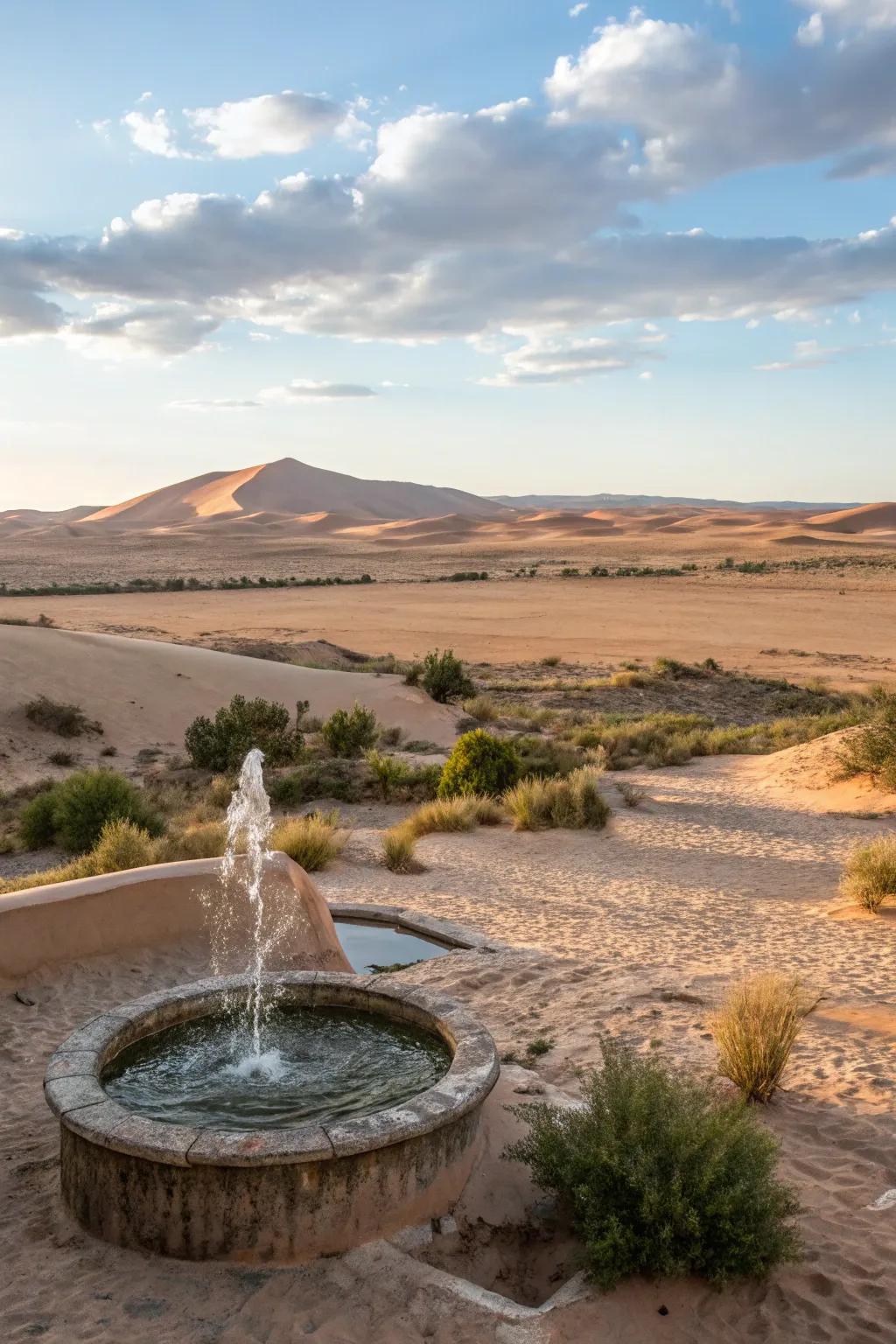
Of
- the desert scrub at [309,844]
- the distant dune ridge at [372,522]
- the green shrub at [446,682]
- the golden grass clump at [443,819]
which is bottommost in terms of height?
the golden grass clump at [443,819]

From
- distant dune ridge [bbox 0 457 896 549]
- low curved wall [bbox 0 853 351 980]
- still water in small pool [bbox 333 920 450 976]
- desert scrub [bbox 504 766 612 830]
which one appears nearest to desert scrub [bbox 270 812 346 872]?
still water in small pool [bbox 333 920 450 976]

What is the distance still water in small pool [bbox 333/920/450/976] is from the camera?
805 cm

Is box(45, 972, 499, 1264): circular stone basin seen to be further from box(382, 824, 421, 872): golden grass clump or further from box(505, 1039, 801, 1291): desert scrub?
box(382, 824, 421, 872): golden grass clump

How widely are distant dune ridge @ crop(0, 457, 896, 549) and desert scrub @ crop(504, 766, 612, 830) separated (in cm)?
7509

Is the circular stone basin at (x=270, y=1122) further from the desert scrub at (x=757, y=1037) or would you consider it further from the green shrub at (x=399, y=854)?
the green shrub at (x=399, y=854)

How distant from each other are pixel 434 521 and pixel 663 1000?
12130 centimetres

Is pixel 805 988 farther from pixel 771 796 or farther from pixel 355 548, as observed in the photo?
pixel 355 548

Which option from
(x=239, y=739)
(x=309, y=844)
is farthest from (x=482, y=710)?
(x=309, y=844)

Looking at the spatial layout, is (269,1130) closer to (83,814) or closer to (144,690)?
(83,814)

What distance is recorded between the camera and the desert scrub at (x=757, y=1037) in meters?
5.36

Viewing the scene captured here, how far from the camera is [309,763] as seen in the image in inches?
624

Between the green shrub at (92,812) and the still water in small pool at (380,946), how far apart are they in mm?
3756

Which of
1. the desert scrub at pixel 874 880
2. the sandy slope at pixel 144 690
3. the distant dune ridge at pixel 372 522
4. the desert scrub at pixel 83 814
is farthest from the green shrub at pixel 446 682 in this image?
the distant dune ridge at pixel 372 522

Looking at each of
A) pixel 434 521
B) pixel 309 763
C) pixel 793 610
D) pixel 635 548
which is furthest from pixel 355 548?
pixel 309 763
